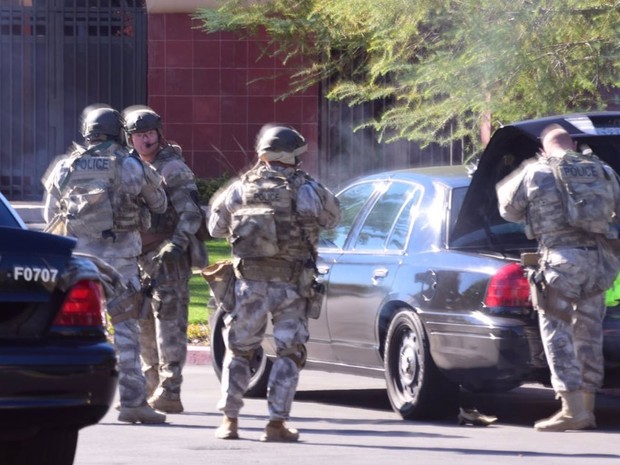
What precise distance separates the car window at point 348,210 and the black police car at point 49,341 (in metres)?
4.08

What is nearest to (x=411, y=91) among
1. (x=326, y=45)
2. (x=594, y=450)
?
(x=326, y=45)

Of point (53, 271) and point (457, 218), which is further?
point (457, 218)

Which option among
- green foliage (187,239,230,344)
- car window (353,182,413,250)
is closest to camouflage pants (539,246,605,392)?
car window (353,182,413,250)

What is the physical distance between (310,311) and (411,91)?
729 cm

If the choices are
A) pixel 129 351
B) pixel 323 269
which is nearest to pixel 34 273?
pixel 129 351

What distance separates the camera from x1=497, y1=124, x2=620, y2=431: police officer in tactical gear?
27.0 feet

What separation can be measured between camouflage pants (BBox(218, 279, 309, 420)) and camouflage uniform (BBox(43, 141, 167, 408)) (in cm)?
69

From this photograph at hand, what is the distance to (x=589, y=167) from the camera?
845 centimetres

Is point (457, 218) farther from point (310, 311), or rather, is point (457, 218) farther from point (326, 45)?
point (326, 45)

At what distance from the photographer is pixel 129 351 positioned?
27.8 feet

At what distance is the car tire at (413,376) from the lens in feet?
28.2

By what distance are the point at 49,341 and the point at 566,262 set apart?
3.79 metres

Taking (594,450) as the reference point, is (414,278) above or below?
above

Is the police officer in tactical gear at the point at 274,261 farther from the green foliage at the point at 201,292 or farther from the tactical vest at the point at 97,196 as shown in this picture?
the green foliage at the point at 201,292
